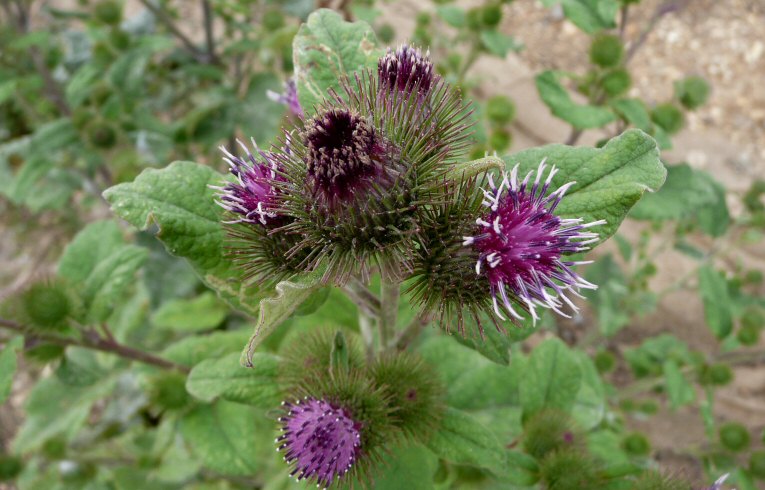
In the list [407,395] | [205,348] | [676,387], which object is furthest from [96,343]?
[676,387]

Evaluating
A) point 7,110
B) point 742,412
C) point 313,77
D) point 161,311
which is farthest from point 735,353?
point 7,110

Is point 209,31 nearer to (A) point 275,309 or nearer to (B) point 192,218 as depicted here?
(B) point 192,218

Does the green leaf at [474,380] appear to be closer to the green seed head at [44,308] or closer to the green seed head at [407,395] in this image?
the green seed head at [407,395]

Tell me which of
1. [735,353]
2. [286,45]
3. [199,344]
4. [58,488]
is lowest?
[58,488]

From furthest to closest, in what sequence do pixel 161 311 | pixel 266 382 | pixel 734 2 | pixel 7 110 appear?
1. pixel 734 2
2. pixel 7 110
3. pixel 161 311
4. pixel 266 382

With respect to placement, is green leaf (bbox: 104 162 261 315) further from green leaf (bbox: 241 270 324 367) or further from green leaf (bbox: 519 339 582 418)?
green leaf (bbox: 519 339 582 418)

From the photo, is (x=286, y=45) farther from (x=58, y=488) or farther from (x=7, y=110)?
(x=7, y=110)

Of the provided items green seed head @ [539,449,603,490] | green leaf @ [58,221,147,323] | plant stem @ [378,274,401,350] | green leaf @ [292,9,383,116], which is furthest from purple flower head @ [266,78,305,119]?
green seed head @ [539,449,603,490]

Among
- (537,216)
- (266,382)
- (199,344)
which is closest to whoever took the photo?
(537,216)
